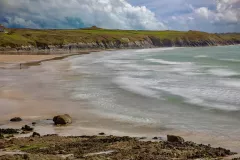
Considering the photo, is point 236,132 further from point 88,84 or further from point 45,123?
point 88,84

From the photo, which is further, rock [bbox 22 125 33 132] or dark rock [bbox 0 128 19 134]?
rock [bbox 22 125 33 132]

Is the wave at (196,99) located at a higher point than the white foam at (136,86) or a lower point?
higher

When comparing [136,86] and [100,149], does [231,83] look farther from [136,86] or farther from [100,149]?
[100,149]

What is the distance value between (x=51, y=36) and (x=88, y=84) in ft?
414

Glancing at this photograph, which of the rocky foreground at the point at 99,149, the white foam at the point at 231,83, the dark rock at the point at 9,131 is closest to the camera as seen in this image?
the rocky foreground at the point at 99,149

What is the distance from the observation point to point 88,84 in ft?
120

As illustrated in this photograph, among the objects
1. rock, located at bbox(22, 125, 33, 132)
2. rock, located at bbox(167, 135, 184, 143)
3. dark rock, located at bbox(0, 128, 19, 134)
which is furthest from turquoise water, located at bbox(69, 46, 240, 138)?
dark rock, located at bbox(0, 128, 19, 134)

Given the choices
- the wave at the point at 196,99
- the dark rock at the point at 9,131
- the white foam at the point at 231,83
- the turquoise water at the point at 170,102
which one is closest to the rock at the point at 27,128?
the dark rock at the point at 9,131

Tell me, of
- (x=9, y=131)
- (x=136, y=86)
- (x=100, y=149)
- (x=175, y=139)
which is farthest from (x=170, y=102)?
(x=100, y=149)

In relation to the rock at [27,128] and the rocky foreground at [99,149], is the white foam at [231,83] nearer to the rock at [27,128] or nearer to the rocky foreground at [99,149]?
the rocky foreground at [99,149]

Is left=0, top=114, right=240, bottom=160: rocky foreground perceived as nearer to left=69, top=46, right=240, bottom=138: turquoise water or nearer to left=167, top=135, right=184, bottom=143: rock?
left=167, top=135, right=184, bottom=143: rock

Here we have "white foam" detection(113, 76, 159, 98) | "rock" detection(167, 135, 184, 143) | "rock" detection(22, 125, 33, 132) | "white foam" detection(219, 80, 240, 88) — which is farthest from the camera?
"white foam" detection(219, 80, 240, 88)

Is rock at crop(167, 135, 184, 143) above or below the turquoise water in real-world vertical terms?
above

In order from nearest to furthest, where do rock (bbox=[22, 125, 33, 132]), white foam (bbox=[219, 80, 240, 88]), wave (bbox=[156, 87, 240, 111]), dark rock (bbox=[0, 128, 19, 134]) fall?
dark rock (bbox=[0, 128, 19, 134]) → rock (bbox=[22, 125, 33, 132]) → wave (bbox=[156, 87, 240, 111]) → white foam (bbox=[219, 80, 240, 88])
